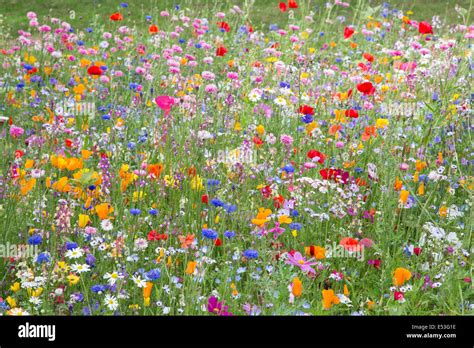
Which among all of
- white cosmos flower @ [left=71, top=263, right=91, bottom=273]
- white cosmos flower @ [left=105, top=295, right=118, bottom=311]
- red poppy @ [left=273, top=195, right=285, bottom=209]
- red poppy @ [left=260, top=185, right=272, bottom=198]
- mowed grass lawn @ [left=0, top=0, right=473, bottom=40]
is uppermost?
red poppy @ [left=260, top=185, right=272, bottom=198]

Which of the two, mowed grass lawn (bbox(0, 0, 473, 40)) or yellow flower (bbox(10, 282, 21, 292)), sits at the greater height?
yellow flower (bbox(10, 282, 21, 292))

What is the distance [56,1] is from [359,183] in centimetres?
1042

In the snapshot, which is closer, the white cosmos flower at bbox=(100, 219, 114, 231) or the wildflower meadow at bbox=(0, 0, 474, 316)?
the wildflower meadow at bbox=(0, 0, 474, 316)

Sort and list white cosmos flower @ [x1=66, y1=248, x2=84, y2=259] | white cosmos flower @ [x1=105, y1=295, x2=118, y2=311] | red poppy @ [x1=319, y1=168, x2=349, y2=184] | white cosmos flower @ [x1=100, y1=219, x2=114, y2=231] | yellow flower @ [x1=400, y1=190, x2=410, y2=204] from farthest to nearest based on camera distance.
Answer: red poppy @ [x1=319, y1=168, x2=349, y2=184] → yellow flower @ [x1=400, y1=190, x2=410, y2=204] → white cosmos flower @ [x1=100, y1=219, x2=114, y2=231] → white cosmos flower @ [x1=66, y1=248, x2=84, y2=259] → white cosmos flower @ [x1=105, y1=295, x2=118, y2=311]

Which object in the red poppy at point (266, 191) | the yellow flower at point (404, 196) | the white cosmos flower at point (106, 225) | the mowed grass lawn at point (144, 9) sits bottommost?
the mowed grass lawn at point (144, 9)

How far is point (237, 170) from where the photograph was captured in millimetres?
3293

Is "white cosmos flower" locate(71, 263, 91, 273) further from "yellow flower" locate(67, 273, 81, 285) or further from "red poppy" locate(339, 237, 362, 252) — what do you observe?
"red poppy" locate(339, 237, 362, 252)

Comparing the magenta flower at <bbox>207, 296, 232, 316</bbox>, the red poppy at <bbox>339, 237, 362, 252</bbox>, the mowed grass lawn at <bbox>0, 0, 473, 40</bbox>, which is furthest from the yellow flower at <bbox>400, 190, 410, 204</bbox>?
the mowed grass lawn at <bbox>0, 0, 473, 40</bbox>

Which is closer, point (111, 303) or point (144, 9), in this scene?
point (111, 303)

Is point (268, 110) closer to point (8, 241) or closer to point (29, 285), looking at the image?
point (8, 241)

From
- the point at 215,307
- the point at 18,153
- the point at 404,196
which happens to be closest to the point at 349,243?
the point at 404,196

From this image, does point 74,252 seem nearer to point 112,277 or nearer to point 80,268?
point 80,268

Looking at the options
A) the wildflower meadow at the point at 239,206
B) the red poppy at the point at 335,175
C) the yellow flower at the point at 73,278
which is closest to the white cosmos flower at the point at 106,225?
the wildflower meadow at the point at 239,206

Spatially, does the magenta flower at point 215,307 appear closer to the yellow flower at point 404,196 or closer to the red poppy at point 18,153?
the yellow flower at point 404,196
